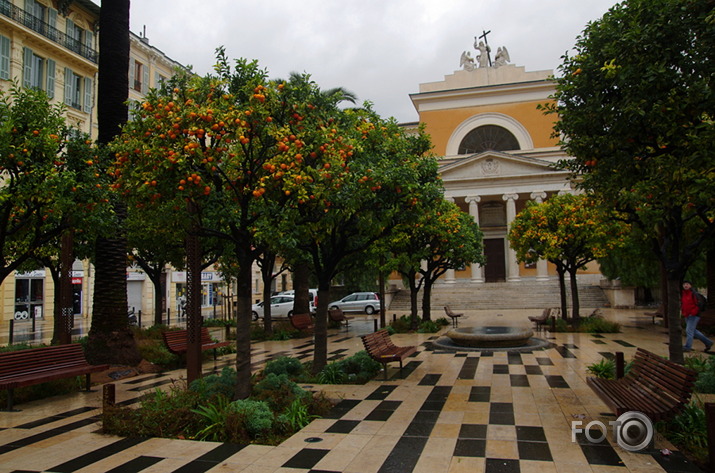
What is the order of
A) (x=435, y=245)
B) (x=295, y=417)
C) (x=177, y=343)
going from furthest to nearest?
(x=435, y=245)
(x=177, y=343)
(x=295, y=417)

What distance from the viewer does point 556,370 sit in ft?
33.1

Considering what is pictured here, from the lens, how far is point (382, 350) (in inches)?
388

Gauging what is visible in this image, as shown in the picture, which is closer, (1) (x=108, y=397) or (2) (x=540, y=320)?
(1) (x=108, y=397)

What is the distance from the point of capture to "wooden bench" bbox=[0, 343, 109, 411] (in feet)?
25.2

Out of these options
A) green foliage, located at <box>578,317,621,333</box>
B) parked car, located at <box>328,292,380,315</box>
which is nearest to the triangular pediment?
parked car, located at <box>328,292,380,315</box>

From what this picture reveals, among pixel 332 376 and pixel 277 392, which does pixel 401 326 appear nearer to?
pixel 332 376

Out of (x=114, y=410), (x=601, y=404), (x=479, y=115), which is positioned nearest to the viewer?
(x=114, y=410)

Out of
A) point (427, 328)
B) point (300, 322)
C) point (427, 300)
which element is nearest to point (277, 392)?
point (300, 322)

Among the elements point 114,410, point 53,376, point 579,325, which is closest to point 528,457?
point 114,410

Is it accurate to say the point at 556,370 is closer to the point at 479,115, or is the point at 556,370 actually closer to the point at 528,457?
the point at 528,457

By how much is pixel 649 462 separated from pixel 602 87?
5317 mm

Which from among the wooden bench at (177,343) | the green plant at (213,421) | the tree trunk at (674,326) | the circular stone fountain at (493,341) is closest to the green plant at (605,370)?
the tree trunk at (674,326)

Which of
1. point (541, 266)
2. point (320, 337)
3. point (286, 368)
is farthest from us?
point (541, 266)

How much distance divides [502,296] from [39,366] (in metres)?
30.8
